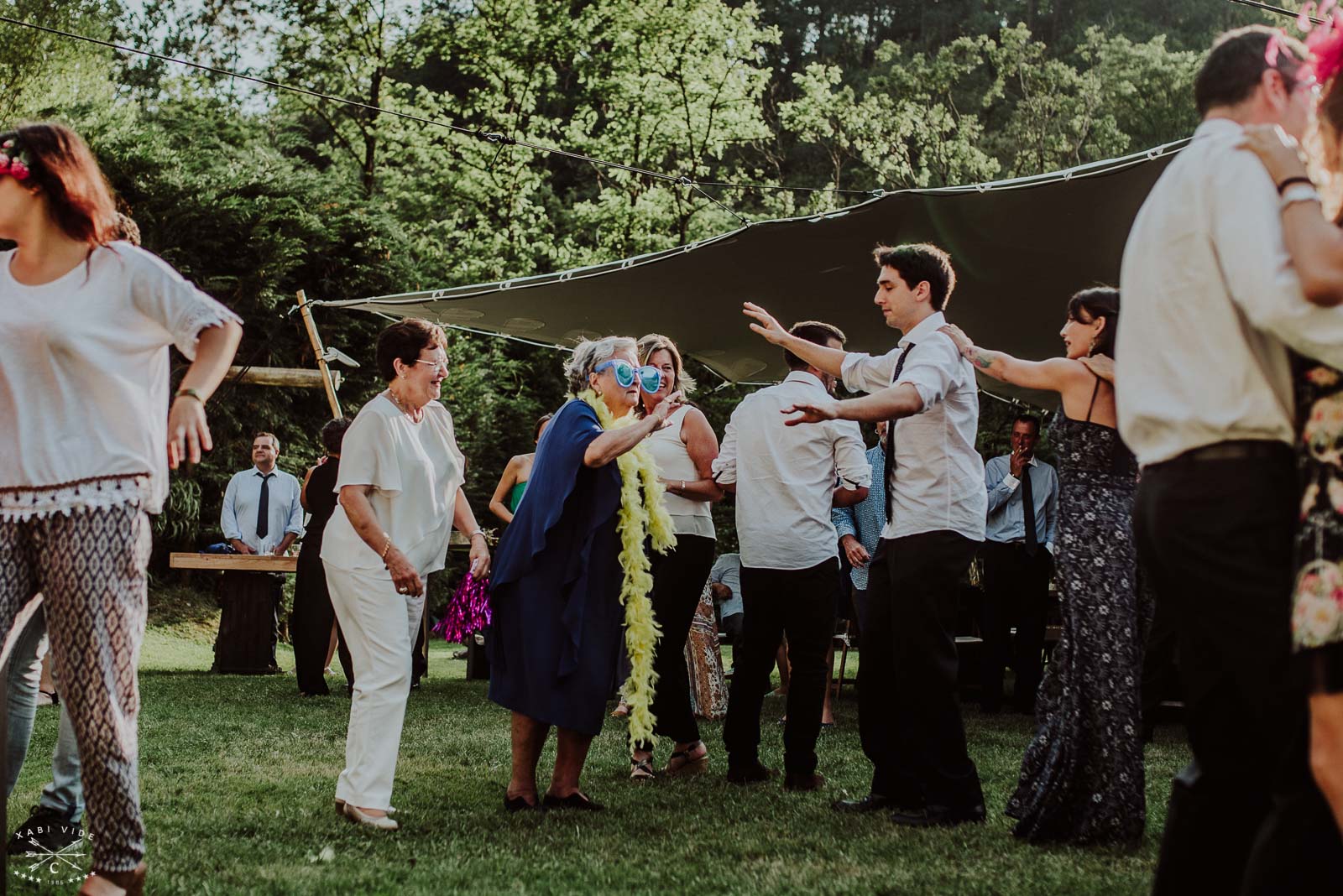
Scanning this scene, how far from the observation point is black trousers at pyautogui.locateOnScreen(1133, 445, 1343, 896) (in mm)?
1905

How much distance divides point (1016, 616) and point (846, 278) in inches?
99.5

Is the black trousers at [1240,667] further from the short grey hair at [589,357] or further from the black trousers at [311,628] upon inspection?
the black trousers at [311,628]

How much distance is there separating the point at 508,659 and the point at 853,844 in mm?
1382

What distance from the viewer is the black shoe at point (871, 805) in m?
4.75

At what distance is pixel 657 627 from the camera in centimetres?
506

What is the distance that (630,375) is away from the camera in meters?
4.99

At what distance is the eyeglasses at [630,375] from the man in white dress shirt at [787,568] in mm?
587

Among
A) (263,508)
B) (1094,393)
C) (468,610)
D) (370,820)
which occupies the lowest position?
(370,820)

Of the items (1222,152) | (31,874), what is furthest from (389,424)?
(1222,152)

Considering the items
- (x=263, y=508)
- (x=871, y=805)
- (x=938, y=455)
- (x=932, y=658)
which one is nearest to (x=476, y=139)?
(x=263, y=508)

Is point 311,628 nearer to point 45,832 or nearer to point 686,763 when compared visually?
point 686,763

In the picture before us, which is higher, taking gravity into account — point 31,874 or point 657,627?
point 657,627

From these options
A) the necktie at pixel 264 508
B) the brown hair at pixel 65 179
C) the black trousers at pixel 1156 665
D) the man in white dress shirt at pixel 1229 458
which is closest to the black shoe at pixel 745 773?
the black trousers at pixel 1156 665

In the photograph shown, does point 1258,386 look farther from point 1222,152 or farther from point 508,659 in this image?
point 508,659
